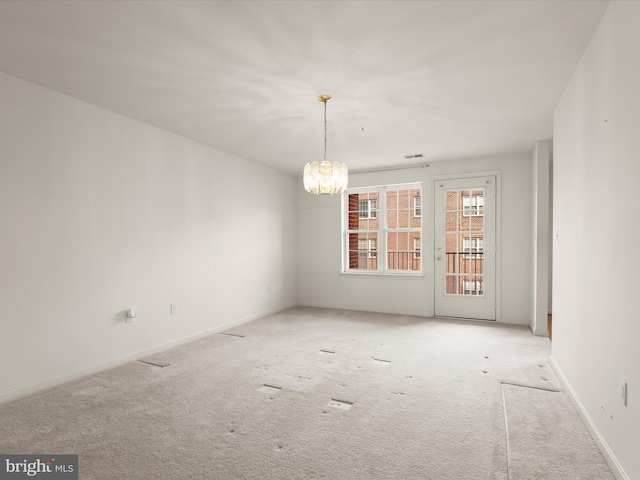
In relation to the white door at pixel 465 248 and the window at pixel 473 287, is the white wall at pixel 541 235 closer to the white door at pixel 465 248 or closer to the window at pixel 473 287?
the white door at pixel 465 248

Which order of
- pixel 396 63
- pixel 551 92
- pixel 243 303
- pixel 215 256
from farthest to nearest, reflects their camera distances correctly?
pixel 243 303 < pixel 215 256 < pixel 551 92 < pixel 396 63

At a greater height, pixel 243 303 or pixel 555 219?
pixel 555 219

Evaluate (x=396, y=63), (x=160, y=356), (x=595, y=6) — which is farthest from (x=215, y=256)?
(x=595, y=6)

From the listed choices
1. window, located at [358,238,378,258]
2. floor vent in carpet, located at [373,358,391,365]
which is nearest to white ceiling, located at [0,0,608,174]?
floor vent in carpet, located at [373,358,391,365]

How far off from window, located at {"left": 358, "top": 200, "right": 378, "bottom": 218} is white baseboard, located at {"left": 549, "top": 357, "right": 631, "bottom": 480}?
393cm

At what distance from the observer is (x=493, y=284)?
218 inches

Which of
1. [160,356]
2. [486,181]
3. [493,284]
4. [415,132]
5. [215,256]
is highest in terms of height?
[415,132]

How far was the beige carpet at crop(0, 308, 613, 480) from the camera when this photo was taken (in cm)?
197

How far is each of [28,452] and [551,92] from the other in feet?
15.3

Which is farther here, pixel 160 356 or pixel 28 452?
pixel 160 356

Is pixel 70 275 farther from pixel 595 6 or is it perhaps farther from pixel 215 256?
pixel 595 6

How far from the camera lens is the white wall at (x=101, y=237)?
2908 millimetres

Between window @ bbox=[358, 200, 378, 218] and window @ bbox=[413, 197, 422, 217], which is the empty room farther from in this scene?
window @ bbox=[358, 200, 378, 218]

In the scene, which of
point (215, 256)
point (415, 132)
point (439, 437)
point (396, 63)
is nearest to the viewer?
point (439, 437)
